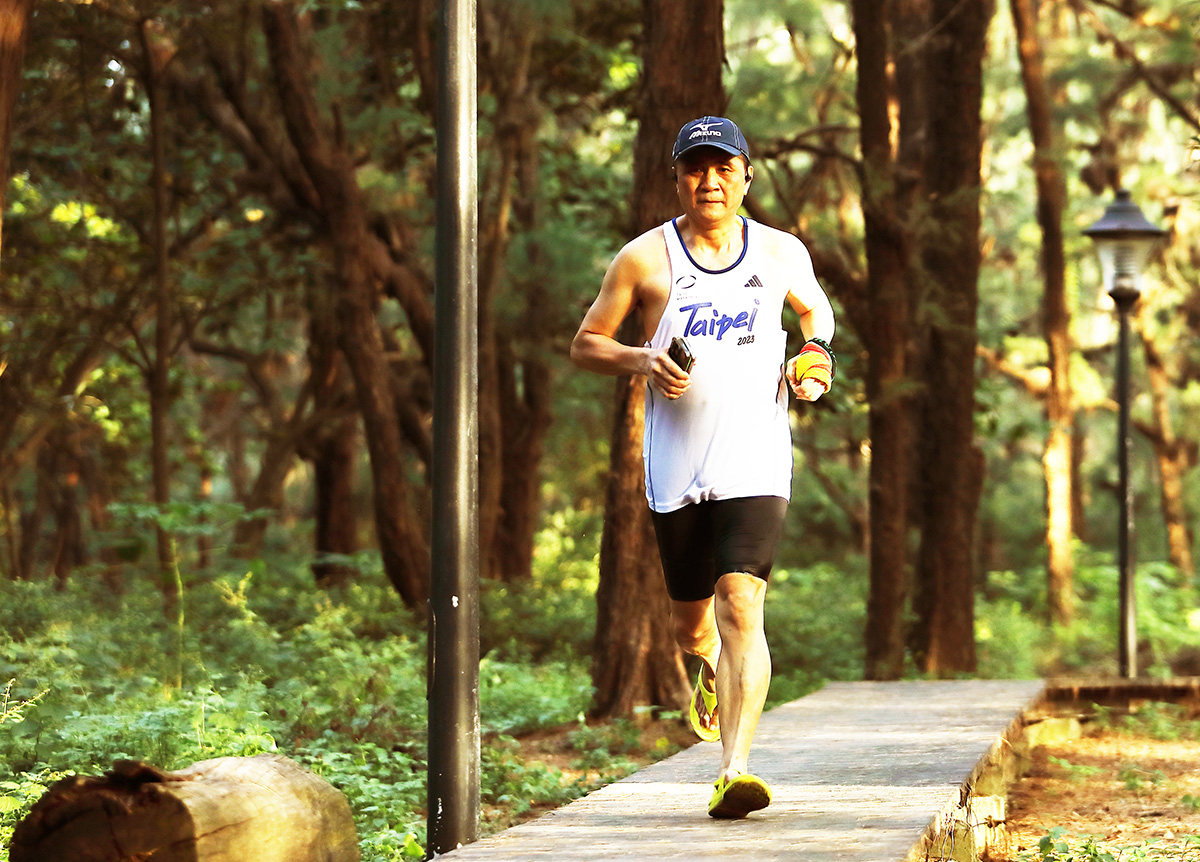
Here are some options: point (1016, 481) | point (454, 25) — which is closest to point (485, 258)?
point (454, 25)

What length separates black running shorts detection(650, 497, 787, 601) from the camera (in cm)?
577

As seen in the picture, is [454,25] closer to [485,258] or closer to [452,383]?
[452,383]

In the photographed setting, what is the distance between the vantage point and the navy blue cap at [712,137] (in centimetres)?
584

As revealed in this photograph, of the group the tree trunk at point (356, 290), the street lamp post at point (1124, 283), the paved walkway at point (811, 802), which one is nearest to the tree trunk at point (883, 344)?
the street lamp post at point (1124, 283)

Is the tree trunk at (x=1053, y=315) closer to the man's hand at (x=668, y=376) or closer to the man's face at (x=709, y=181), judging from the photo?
the man's face at (x=709, y=181)

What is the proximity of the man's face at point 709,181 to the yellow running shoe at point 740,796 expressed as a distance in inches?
81.2

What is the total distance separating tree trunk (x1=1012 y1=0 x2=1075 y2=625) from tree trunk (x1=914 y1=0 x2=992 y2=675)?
Answer: 6.26 meters

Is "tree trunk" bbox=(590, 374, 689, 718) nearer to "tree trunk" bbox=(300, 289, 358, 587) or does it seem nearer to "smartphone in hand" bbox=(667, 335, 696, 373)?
"smartphone in hand" bbox=(667, 335, 696, 373)

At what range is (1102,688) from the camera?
12086 mm

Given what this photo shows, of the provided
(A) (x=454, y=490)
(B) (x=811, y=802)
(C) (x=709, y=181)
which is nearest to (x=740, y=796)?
(B) (x=811, y=802)

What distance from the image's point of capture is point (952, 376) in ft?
52.5

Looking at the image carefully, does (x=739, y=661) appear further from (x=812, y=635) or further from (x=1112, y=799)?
(x=812, y=635)

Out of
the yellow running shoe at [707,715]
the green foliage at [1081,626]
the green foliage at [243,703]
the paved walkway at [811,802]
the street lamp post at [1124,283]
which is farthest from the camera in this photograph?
the green foliage at [1081,626]

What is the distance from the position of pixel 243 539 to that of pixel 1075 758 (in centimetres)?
1602
